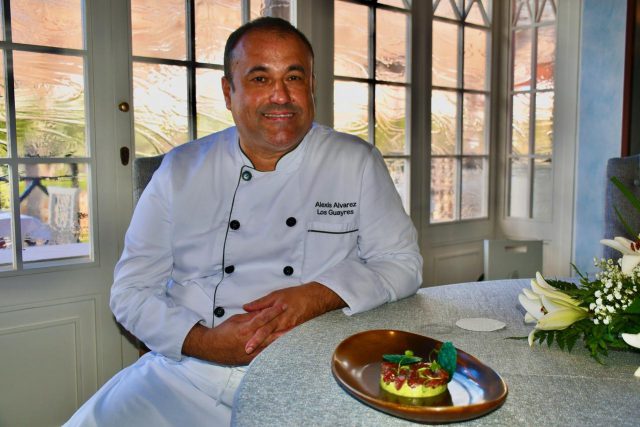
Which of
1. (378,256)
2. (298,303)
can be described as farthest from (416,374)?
(378,256)

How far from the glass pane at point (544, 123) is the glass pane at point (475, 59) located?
0.38 meters

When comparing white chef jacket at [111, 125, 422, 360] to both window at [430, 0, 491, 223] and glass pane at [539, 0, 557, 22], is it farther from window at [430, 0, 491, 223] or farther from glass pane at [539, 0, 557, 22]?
glass pane at [539, 0, 557, 22]

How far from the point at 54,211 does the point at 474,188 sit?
8.29ft

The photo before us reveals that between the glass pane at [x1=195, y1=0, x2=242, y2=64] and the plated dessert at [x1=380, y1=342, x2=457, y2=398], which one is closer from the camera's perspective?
the plated dessert at [x1=380, y1=342, x2=457, y2=398]

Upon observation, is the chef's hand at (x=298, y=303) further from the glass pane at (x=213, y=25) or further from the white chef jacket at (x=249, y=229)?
the glass pane at (x=213, y=25)

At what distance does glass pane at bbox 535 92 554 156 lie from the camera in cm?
359

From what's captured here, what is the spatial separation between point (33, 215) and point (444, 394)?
1.92 m

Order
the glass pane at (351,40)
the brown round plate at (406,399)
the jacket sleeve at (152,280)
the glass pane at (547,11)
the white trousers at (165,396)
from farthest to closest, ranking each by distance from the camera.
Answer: the glass pane at (547,11) → the glass pane at (351,40) → the jacket sleeve at (152,280) → the white trousers at (165,396) → the brown round plate at (406,399)

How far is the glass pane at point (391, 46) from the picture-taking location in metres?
3.33

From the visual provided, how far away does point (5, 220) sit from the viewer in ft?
7.31

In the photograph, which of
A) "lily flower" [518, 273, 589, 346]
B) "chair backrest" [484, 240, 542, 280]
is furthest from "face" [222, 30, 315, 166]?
"chair backrest" [484, 240, 542, 280]

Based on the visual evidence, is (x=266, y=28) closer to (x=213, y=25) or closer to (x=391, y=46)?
(x=213, y=25)

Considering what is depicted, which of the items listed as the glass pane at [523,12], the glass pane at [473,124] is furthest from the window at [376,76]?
the glass pane at [523,12]

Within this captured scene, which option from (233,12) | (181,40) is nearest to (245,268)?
(181,40)
